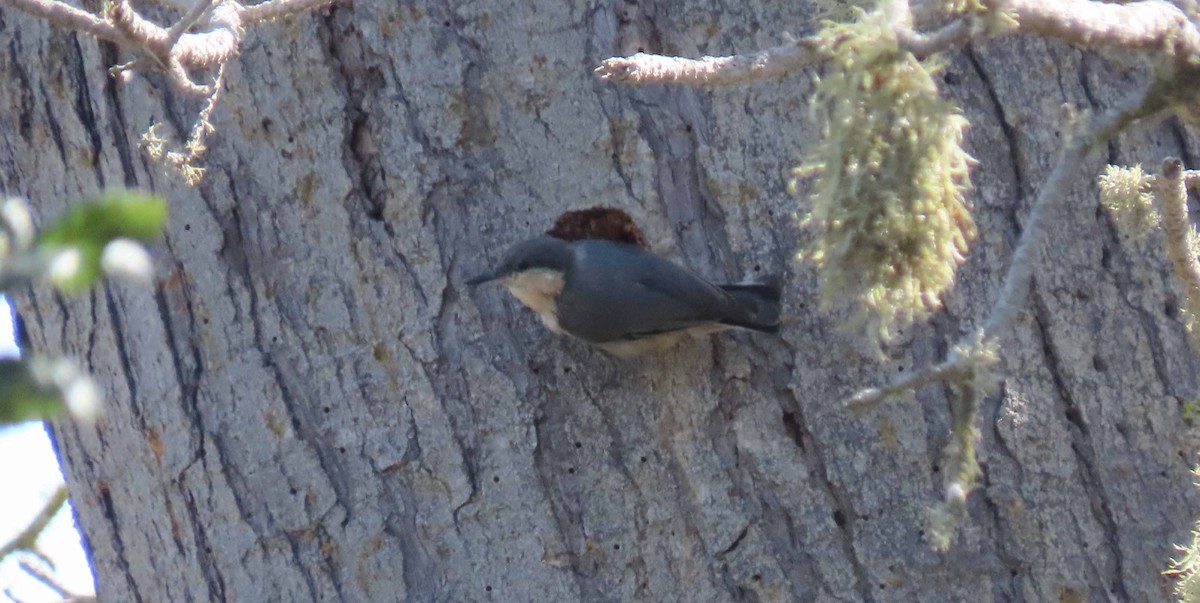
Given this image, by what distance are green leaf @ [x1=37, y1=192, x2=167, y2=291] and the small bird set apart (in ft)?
5.95

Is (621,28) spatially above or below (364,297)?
above

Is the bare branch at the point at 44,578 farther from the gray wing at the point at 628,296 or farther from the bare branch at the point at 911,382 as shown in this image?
the bare branch at the point at 911,382

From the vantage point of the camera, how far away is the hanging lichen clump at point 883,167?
1.44 m

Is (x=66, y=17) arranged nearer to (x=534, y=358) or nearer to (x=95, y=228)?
(x=534, y=358)

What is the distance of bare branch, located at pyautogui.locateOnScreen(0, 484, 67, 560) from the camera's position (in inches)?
139

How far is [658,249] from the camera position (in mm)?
2574

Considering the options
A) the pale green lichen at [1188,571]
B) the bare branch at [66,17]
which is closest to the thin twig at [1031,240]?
the pale green lichen at [1188,571]

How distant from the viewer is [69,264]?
1.92 feet

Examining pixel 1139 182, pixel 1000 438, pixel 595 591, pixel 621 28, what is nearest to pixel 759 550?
pixel 595 591

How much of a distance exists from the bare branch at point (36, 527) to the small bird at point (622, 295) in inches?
70.8

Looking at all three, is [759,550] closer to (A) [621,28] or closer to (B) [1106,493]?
(B) [1106,493]

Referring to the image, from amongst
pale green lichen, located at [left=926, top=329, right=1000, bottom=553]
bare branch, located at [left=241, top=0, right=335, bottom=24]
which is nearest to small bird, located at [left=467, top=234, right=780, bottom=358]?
bare branch, located at [left=241, top=0, right=335, bottom=24]

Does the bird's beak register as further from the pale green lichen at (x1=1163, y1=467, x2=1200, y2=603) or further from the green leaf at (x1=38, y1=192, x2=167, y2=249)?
the green leaf at (x1=38, y1=192, x2=167, y2=249)

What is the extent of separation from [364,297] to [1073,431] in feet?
4.63
